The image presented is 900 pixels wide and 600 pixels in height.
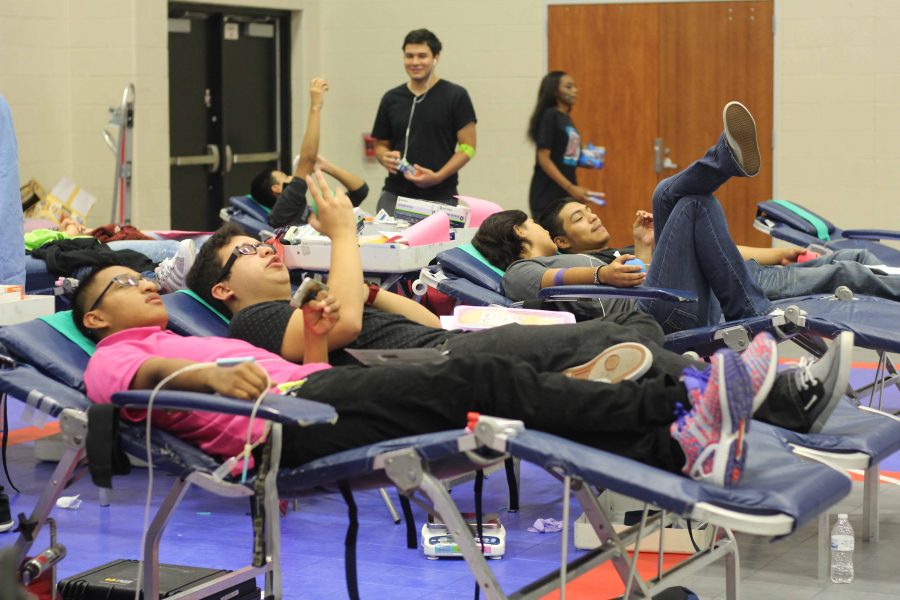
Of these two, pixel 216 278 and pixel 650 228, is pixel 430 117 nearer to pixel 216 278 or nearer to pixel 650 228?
pixel 650 228

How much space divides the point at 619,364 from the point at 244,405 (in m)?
0.78

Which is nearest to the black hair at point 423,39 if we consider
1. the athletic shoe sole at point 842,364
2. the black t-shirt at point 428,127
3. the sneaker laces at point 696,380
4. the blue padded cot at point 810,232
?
the black t-shirt at point 428,127

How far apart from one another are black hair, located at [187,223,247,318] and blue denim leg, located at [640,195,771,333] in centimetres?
128

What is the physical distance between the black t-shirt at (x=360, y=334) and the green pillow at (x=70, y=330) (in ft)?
1.10

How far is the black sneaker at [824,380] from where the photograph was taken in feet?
8.00

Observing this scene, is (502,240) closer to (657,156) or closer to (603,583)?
(603,583)

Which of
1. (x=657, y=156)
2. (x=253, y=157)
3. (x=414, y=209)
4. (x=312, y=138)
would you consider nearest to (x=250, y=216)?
(x=312, y=138)

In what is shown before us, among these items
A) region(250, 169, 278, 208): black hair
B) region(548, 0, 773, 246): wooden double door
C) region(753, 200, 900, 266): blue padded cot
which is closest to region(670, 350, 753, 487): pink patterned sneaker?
region(753, 200, 900, 266): blue padded cot

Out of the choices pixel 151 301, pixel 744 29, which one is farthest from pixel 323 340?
pixel 744 29

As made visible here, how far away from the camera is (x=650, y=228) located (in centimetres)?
458

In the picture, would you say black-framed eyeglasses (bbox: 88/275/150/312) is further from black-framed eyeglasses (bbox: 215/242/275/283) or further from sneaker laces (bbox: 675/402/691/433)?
sneaker laces (bbox: 675/402/691/433)

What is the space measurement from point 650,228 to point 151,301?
2104 mm

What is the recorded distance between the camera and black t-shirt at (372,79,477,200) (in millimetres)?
6734

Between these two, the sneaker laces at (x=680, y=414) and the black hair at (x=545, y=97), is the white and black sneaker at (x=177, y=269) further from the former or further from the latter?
the black hair at (x=545, y=97)
